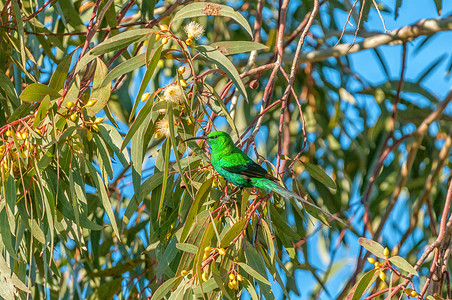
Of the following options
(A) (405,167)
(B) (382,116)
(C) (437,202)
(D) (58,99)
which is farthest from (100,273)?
(C) (437,202)

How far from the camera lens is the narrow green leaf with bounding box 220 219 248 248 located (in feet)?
6.38

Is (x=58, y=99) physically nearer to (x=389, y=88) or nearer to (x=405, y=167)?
(x=405, y=167)

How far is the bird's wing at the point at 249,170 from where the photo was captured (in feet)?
7.56

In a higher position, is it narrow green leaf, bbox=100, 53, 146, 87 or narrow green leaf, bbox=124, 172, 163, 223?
narrow green leaf, bbox=100, 53, 146, 87

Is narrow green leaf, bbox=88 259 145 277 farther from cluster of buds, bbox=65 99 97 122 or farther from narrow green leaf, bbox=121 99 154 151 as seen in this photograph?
narrow green leaf, bbox=121 99 154 151

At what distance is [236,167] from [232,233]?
45 cm

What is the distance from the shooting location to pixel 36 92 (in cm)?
206

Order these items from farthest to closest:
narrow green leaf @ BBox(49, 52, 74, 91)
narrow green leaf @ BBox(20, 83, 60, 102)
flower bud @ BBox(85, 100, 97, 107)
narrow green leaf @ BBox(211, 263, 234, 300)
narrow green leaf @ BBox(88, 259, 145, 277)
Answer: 1. narrow green leaf @ BBox(88, 259, 145, 277)
2. narrow green leaf @ BBox(49, 52, 74, 91)
3. flower bud @ BBox(85, 100, 97, 107)
4. narrow green leaf @ BBox(20, 83, 60, 102)
5. narrow green leaf @ BBox(211, 263, 234, 300)

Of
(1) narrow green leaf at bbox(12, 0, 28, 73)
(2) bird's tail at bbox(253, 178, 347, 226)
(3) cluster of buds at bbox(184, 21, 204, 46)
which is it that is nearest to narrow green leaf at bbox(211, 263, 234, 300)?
(2) bird's tail at bbox(253, 178, 347, 226)

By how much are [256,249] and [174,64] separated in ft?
8.38

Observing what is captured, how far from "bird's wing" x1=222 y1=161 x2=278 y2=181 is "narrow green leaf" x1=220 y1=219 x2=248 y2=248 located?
298 mm

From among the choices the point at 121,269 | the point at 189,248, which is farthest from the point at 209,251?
the point at 121,269

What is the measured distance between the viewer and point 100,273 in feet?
10.3

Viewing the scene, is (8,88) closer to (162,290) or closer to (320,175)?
(162,290)
